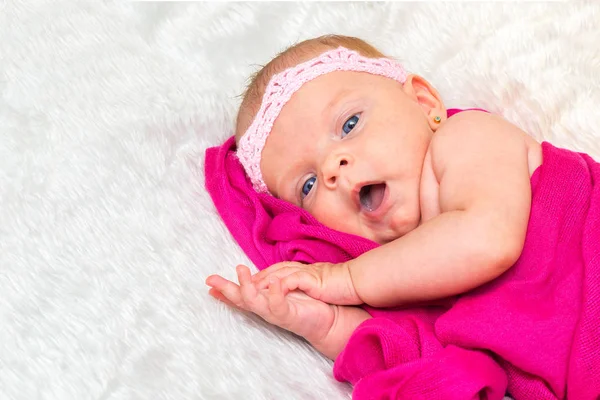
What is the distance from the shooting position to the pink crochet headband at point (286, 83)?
1.54 metres

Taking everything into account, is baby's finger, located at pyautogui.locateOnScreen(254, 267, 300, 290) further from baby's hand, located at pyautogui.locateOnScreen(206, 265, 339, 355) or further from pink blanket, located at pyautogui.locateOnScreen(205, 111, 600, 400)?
pink blanket, located at pyautogui.locateOnScreen(205, 111, 600, 400)

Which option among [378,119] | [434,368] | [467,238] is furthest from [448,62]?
[434,368]

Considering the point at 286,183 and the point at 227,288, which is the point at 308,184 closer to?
the point at 286,183

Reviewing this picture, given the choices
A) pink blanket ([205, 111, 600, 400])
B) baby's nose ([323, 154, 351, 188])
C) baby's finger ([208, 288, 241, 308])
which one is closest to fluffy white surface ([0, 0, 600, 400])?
baby's finger ([208, 288, 241, 308])

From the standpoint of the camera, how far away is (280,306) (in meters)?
1.28

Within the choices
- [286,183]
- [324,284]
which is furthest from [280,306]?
[286,183]

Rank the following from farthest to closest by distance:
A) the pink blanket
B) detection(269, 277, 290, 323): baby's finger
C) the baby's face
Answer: the baby's face < detection(269, 277, 290, 323): baby's finger < the pink blanket

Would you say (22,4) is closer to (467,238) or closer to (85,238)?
(85,238)

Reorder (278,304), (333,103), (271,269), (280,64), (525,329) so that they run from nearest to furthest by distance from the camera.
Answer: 1. (525,329)
2. (278,304)
3. (271,269)
4. (333,103)
5. (280,64)

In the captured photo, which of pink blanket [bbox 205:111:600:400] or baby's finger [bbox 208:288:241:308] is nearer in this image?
pink blanket [bbox 205:111:600:400]

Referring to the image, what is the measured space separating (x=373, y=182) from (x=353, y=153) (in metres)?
0.07

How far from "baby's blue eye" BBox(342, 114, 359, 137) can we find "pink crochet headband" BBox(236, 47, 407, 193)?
0.42 feet

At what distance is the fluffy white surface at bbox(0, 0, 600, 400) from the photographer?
1184 millimetres

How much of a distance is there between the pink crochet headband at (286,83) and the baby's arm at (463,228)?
11.0 inches
